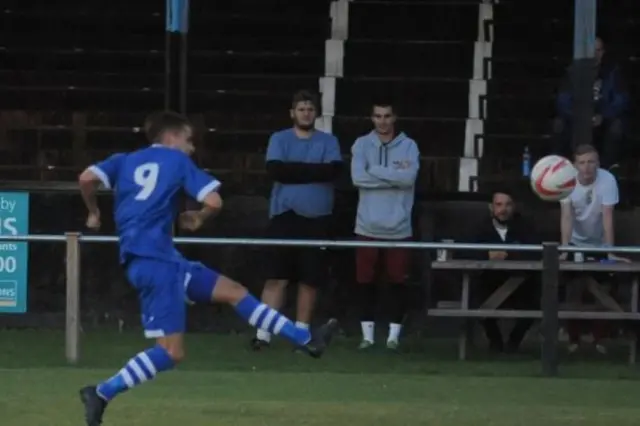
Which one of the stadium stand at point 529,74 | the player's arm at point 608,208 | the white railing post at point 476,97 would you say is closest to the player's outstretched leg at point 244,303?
the player's arm at point 608,208

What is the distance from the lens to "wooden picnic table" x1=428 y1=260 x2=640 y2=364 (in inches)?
485

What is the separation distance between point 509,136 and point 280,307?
12.3ft

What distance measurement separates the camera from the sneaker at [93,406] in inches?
337

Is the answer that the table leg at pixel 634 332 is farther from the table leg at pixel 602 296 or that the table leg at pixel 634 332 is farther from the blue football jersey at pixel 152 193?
the blue football jersey at pixel 152 193

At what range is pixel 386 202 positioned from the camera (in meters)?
12.9

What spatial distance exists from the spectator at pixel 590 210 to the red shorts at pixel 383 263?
1.26 meters

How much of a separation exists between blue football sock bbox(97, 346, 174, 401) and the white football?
388 centimetres

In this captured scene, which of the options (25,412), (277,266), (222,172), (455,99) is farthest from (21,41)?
(25,412)

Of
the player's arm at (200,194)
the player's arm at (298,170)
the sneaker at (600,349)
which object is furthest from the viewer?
the sneaker at (600,349)

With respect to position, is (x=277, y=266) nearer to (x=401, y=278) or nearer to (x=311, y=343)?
(x=401, y=278)

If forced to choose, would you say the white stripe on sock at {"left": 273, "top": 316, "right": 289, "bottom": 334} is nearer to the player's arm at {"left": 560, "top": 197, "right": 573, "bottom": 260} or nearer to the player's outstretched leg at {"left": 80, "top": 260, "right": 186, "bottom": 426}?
the player's outstretched leg at {"left": 80, "top": 260, "right": 186, "bottom": 426}

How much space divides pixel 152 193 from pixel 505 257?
476 centimetres

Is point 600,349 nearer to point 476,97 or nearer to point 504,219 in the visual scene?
point 504,219

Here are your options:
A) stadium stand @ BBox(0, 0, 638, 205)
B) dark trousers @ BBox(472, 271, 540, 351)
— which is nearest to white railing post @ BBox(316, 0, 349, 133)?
stadium stand @ BBox(0, 0, 638, 205)
